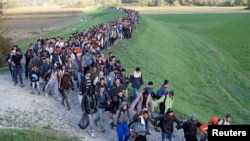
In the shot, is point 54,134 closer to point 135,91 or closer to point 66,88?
point 66,88

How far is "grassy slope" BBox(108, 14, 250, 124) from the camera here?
76.6 feet

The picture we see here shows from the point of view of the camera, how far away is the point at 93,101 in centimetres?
1359

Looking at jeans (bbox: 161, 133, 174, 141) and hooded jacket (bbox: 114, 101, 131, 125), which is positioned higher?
hooded jacket (bbox: 114, 101, 131, 125)

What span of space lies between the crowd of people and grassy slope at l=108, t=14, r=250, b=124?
3895mm

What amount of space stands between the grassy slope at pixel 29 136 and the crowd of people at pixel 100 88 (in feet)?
4.36

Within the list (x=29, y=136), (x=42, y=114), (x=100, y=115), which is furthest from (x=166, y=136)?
(x=42, y=114)

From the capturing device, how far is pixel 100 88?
14.1 m

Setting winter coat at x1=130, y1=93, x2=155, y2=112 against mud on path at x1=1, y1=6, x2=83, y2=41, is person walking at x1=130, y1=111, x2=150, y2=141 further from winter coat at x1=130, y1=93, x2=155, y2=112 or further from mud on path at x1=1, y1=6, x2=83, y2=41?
mud on path at x1=1, y1=6, x2=83, y2=41

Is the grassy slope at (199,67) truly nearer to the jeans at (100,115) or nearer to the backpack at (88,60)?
the backpack at (88,60)

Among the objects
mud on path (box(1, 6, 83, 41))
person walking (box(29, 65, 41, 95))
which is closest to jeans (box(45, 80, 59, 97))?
person walking (box(29, 65, 41, 95))

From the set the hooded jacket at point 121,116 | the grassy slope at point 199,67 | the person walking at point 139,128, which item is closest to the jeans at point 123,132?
the hooded jacket at point 121,116

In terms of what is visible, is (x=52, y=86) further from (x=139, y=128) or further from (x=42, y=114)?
(x=139, y=128)

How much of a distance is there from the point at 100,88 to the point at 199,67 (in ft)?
70.3

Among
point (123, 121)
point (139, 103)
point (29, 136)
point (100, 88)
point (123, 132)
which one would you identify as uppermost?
point (100, 88)
